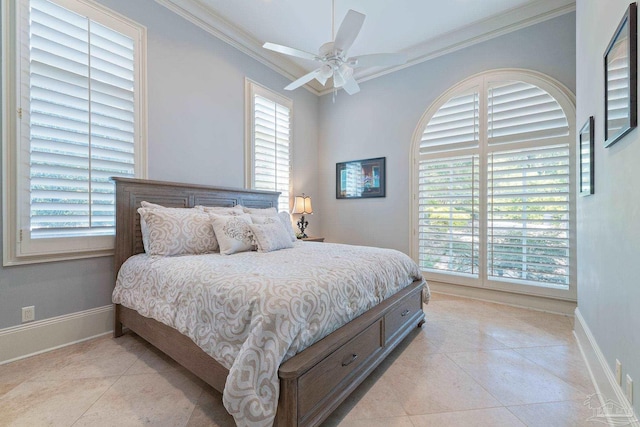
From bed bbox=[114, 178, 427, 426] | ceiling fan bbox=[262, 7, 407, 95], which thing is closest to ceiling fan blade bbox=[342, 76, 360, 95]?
ceiling fan bbox=[262, 7, 407, 95]

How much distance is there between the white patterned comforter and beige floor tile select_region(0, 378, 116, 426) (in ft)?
1.64

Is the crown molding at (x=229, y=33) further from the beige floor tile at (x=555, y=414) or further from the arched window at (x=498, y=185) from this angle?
the beige floor tile at (x=555, y=414)

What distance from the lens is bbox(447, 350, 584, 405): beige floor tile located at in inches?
65.0

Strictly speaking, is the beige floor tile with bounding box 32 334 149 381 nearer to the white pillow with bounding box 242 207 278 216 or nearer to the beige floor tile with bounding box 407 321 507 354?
the white pillow with bounding box 242 207 278 216

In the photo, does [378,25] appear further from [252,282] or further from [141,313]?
[141,313]

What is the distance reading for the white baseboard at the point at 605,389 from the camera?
4.17ft

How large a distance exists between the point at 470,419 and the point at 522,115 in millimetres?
3178

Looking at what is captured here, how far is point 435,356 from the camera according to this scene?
6.93ft

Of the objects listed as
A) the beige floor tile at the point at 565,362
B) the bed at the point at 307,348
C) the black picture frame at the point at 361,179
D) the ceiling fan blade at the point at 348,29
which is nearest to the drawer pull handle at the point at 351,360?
the bed at the point at 307,348

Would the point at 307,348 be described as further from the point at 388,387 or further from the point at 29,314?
the point at 29,314

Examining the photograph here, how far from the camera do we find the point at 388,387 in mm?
1740

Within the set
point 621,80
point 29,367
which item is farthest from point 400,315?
point 29,367

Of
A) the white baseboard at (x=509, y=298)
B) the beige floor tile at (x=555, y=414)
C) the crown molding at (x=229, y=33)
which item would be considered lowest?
the beige floor tile at (x=555, y=414)

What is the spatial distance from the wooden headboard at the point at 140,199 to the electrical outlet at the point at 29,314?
1.87 feet
